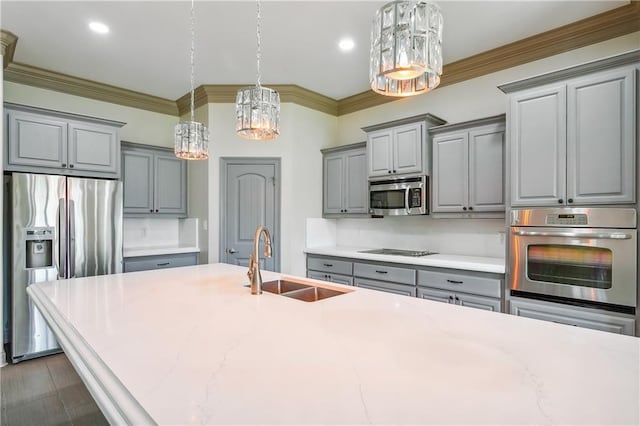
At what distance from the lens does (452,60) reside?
3469 millimetres

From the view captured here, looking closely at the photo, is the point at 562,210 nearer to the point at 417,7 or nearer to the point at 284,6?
the point at 417,7

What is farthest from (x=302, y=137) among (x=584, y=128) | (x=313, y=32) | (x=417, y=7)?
(x=417, y=7)

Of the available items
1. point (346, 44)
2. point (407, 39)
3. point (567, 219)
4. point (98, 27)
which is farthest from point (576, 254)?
point (98, 27)

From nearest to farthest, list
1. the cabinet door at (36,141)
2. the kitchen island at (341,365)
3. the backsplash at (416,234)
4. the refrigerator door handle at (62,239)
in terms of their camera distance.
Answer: the kitchen island at (341,365) < the cabinet door at (36,141) < the refrigerator door handle at (62,239) < the backsplash at (416,234)

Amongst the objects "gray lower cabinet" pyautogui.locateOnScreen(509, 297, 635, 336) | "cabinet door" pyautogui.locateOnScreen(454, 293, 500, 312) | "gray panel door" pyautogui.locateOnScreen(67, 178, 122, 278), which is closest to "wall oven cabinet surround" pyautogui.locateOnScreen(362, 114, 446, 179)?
"cabinet door" pyautogui.locateOnScreen(454, 293, 500, 312)

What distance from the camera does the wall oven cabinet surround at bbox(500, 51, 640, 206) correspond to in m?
2.19

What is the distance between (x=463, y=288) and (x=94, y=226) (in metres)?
3.40

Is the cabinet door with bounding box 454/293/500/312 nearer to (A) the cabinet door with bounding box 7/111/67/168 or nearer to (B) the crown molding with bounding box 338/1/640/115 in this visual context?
(B) the crown molding with bounding box 338/1/640/115

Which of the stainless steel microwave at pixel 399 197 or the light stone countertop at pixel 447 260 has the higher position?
the stainless steel microwave at pixel 399 197

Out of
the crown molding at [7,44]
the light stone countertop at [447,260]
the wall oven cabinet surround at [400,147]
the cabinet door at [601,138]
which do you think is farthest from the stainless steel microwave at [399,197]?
the crown molding at [7,44]

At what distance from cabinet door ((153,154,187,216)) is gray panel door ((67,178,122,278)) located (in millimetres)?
692

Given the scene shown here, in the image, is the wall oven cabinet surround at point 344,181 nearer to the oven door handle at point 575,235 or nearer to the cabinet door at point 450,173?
the cabinet door at point 450,173

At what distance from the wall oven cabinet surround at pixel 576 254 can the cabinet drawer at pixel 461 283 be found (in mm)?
175

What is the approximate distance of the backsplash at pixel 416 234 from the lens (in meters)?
3.38
